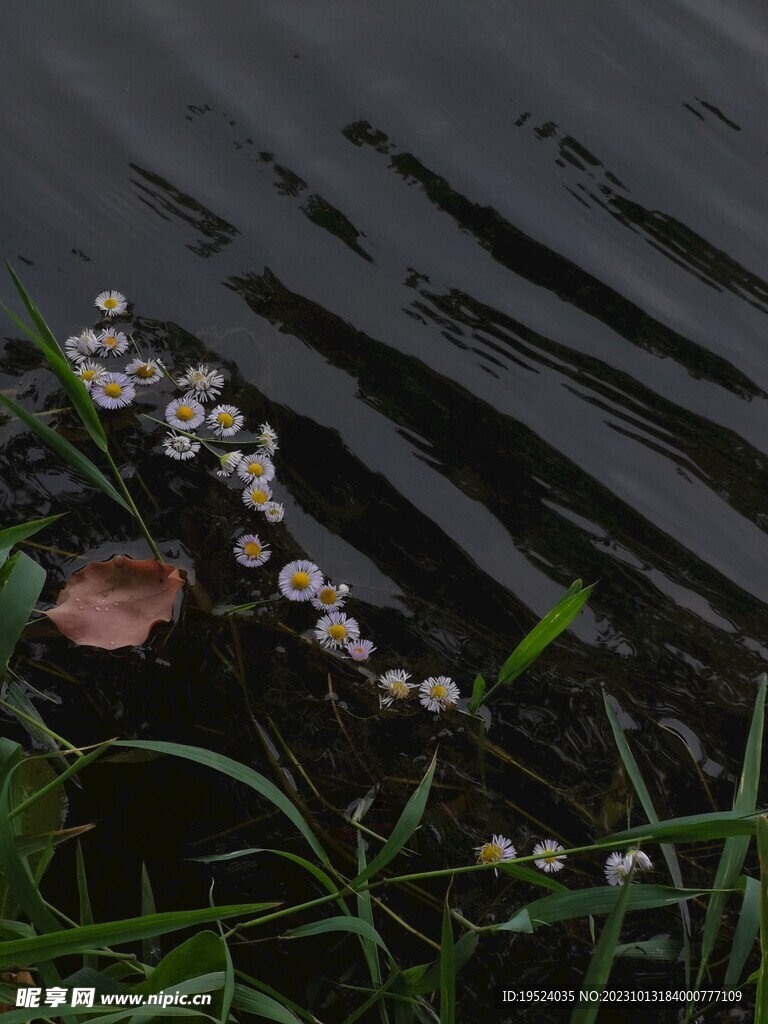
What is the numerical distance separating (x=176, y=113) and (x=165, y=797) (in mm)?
1484

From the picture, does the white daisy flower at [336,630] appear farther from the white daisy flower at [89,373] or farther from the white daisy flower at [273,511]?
the white daisy flower at [89,373]

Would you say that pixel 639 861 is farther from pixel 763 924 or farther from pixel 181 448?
pixel 181 448

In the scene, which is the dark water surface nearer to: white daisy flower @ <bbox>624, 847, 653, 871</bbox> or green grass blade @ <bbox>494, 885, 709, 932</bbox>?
white daisy flower @ <bbox>624, 847, 653, 871</bbox>

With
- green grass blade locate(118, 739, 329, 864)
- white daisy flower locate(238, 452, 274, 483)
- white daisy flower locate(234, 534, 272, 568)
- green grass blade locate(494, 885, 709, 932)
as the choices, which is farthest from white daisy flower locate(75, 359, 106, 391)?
green grass blade locate(494, 885, 709, 932)

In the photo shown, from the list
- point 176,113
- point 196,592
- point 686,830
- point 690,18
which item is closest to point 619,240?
point 690,18

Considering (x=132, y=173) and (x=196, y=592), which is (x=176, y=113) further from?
(x=196, y=592)

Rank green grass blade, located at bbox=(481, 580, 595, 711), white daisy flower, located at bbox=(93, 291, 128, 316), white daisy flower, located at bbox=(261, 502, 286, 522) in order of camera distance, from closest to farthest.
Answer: green grass blade, located at bbox=(481, 580, 595, 711) < white daisy flower, located at bbox=(261, 502, 286, 522) < white daisy flower, located at bbox=(93, 291, 128, 316)

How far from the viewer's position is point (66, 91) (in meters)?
2.26

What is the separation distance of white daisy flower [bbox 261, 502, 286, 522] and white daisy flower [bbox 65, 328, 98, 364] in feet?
1.50

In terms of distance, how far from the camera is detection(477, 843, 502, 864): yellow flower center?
1586 mm

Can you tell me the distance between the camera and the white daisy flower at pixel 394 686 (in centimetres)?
172

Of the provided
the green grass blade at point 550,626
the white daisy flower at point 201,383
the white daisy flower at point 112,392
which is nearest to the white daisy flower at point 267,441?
the white daisy flower at point 201,383

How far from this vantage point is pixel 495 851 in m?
1.59

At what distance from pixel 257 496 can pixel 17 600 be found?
595 millimetres
